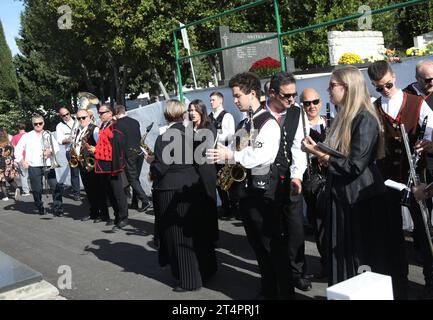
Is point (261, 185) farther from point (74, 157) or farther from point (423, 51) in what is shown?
point (74, 157)

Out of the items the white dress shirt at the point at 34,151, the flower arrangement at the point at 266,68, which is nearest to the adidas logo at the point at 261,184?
the flower arrangement at the point at 266,68

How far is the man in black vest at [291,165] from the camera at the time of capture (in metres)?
4.43

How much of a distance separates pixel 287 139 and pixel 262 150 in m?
0.65

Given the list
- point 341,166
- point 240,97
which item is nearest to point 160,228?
point 240,97

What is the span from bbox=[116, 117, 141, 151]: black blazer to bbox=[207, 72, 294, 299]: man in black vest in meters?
4.24

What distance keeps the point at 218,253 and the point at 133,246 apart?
4.56 ft

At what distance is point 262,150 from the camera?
4.02 m

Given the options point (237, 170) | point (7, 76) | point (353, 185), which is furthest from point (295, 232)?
point (7, 76)

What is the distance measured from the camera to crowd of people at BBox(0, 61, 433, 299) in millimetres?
3584

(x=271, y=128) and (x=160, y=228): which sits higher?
(x=271, y=128)

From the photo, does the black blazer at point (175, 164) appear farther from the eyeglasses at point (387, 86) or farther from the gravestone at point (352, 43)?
the gravestone at point (352, 43)

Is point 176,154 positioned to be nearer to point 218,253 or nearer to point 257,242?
point 257,242

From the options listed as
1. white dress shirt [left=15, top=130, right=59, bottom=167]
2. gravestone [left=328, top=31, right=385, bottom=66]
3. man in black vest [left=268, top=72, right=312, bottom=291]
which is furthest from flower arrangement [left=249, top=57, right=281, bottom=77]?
man in black vest [left=268, top=72, right=312, bottom=291]
